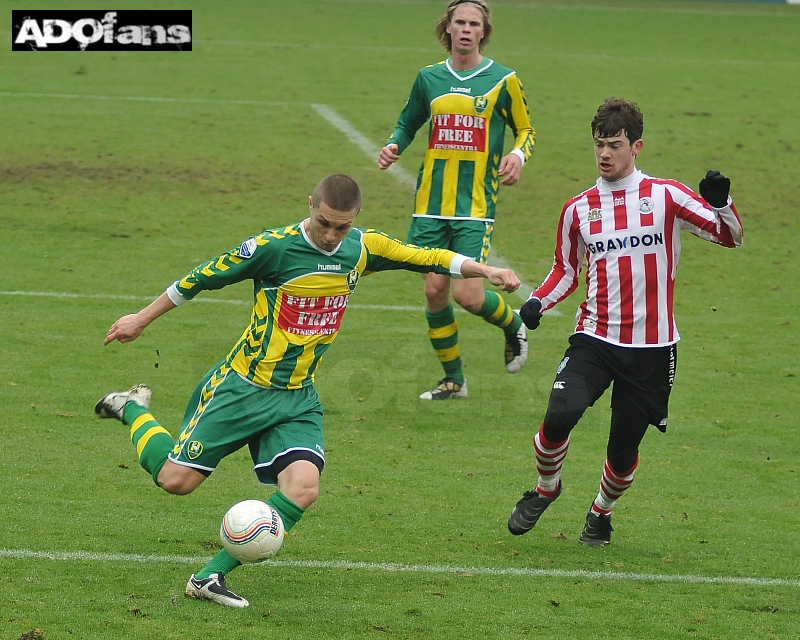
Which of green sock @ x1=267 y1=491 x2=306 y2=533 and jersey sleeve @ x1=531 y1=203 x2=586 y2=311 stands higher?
jersey sleeve @ x1=531 y1=203 x2=586 y2=311

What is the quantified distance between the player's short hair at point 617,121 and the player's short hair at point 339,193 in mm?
1300

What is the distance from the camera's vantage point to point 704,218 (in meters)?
5.88

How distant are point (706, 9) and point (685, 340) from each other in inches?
811

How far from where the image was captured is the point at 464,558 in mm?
5969

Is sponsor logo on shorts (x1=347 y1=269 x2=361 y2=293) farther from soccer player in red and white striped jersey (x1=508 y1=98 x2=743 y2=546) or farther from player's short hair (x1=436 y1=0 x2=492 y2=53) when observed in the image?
player's short hair (x1=436 y1=0 x2=492 y2=53)

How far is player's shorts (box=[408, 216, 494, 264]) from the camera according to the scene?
8.53 meters

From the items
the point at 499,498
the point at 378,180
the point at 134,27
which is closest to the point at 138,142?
the point at 378,180

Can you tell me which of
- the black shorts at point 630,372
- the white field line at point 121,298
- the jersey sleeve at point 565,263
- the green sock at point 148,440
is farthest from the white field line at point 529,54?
the green sock at point 148,440

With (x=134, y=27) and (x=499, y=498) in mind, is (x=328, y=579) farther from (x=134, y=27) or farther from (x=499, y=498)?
(x=134, y=27)

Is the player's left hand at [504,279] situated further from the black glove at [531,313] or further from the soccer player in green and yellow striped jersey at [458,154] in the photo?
the soccer player in green and yellow striped jersey at [458,154]

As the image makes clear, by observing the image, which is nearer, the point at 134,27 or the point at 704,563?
the point at 704,563

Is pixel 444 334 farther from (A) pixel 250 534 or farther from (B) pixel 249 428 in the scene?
(A) pixel 250 534

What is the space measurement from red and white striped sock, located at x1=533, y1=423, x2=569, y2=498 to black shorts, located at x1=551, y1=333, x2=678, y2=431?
0.93 ft

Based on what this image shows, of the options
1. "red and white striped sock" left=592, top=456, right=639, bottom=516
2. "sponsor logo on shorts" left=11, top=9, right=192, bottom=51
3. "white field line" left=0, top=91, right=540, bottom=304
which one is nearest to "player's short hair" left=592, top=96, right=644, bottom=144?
"red and white striped sock" left=592, top=456, right=639, bottom=516
